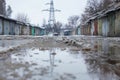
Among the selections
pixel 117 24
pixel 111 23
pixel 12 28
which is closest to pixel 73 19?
pixel 12 28

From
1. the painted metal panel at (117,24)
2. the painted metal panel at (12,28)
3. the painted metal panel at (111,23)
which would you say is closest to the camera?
the painted metal panel at (117,24)

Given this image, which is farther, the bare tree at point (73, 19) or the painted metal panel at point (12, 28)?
the bare tree at point (73, 19)

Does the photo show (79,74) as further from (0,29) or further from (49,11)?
(49,11)

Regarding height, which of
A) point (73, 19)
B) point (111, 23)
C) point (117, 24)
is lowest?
point (117, 24)

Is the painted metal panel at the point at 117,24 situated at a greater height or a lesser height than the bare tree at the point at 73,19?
lesser

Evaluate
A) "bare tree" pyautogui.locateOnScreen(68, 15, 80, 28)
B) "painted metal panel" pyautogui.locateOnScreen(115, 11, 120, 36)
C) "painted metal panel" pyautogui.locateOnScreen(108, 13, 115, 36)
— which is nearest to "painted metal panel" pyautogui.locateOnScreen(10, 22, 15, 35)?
"painted metal panel" pyautogui.locateOnScreen(108, 13, 115, 36)

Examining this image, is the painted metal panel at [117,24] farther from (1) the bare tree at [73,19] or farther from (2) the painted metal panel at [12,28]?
(1) the bare tree at [73,19]

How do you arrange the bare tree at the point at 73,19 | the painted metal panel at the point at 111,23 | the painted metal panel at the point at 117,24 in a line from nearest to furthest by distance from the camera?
the painted metal panel at the point at 117,24 < the painted metal panel at the point at 111,23 < the bare tree at the point at 73,19

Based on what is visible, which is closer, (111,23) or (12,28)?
(111,23)

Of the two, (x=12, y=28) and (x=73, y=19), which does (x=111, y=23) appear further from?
(x=73, y=19)

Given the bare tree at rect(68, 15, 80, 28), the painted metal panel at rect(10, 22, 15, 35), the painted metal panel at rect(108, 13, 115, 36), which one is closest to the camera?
the painted metal panel at rect(108, 13, 115, 36)

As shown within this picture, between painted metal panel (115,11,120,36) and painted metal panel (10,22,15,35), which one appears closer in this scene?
painted metal panel (115,11,120,36)

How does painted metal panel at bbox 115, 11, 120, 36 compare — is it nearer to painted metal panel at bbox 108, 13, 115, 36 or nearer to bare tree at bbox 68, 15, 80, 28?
painted metal panel at bbox 108, 13, 115, 36

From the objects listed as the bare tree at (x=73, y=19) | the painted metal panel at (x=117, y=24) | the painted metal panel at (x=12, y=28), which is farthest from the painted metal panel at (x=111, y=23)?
the bare tree at (x=73, y=19)
